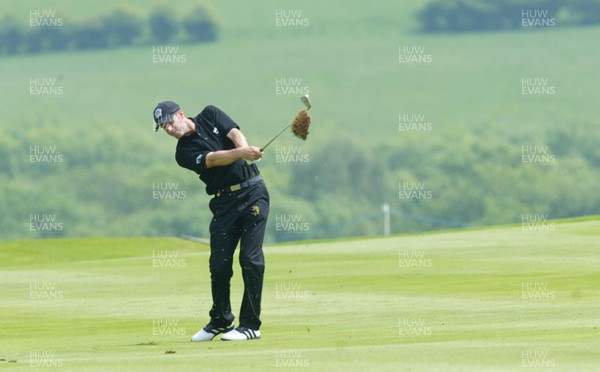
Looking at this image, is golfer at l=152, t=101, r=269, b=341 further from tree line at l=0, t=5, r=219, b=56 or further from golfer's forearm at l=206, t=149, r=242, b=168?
tree line at l=0, t=5, r=219, b=56

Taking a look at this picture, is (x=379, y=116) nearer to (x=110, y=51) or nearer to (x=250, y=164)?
(x=110, y=51)

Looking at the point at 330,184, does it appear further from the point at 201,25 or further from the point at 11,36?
the point at 11,36

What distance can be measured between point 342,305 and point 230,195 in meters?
5.01

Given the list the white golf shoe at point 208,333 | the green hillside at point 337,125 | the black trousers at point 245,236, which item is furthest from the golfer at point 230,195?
the green hillside at point 337,125

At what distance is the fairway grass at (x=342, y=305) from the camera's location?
10828 mm

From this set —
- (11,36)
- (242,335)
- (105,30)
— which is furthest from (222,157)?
(105,30)

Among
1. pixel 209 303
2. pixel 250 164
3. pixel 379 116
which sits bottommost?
pixel 209 303

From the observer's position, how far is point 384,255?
2762 centimetres

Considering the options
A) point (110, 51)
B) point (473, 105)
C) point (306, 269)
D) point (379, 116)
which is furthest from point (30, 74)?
point (306, 269)

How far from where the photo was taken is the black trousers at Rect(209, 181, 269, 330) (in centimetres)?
1370

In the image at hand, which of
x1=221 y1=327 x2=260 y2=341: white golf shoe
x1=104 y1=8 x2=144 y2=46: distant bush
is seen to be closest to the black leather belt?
x1=221 y1=327 x2=260 y2=341: white golf shoe

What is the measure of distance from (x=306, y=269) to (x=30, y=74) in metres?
133

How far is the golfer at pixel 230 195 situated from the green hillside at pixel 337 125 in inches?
4826

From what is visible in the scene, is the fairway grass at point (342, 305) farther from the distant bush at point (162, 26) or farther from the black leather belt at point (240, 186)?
the distant bush at point (162, 26)
